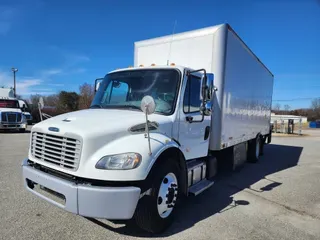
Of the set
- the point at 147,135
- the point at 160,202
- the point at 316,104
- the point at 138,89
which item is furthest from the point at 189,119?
the point at 316,104

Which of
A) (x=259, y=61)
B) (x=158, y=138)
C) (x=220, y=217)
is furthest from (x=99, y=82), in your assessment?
(x=259, y=61)

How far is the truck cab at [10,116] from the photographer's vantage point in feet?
60.7

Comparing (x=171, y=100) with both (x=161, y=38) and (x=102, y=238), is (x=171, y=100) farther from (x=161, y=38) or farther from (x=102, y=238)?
(x=161, y=38)

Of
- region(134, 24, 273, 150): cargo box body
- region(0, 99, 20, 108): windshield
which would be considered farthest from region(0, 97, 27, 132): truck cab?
region(134, 24, 273, 150): cargo box body

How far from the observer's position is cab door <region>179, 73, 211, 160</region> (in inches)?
173

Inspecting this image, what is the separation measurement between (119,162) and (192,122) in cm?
191

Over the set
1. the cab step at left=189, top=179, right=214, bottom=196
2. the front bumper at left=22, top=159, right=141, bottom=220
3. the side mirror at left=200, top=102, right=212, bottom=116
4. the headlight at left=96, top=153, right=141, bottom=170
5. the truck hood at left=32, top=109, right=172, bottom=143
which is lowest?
the cab step at left=189, top=179, right=214, bottom=196

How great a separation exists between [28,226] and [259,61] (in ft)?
27.9

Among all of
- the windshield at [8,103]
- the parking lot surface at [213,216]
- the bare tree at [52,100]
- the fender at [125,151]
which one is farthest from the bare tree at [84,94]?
the fender at [125,151]

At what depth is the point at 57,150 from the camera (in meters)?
3.46

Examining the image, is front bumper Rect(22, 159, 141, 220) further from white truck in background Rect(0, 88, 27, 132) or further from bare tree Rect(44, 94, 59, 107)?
Result: bare tree Rect(44, 94, 59, 107)

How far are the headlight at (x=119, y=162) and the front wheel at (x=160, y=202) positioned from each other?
0.46 meters

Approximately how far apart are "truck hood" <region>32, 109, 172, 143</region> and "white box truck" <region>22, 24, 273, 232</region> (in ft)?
0.04

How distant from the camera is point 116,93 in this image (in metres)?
4.77
